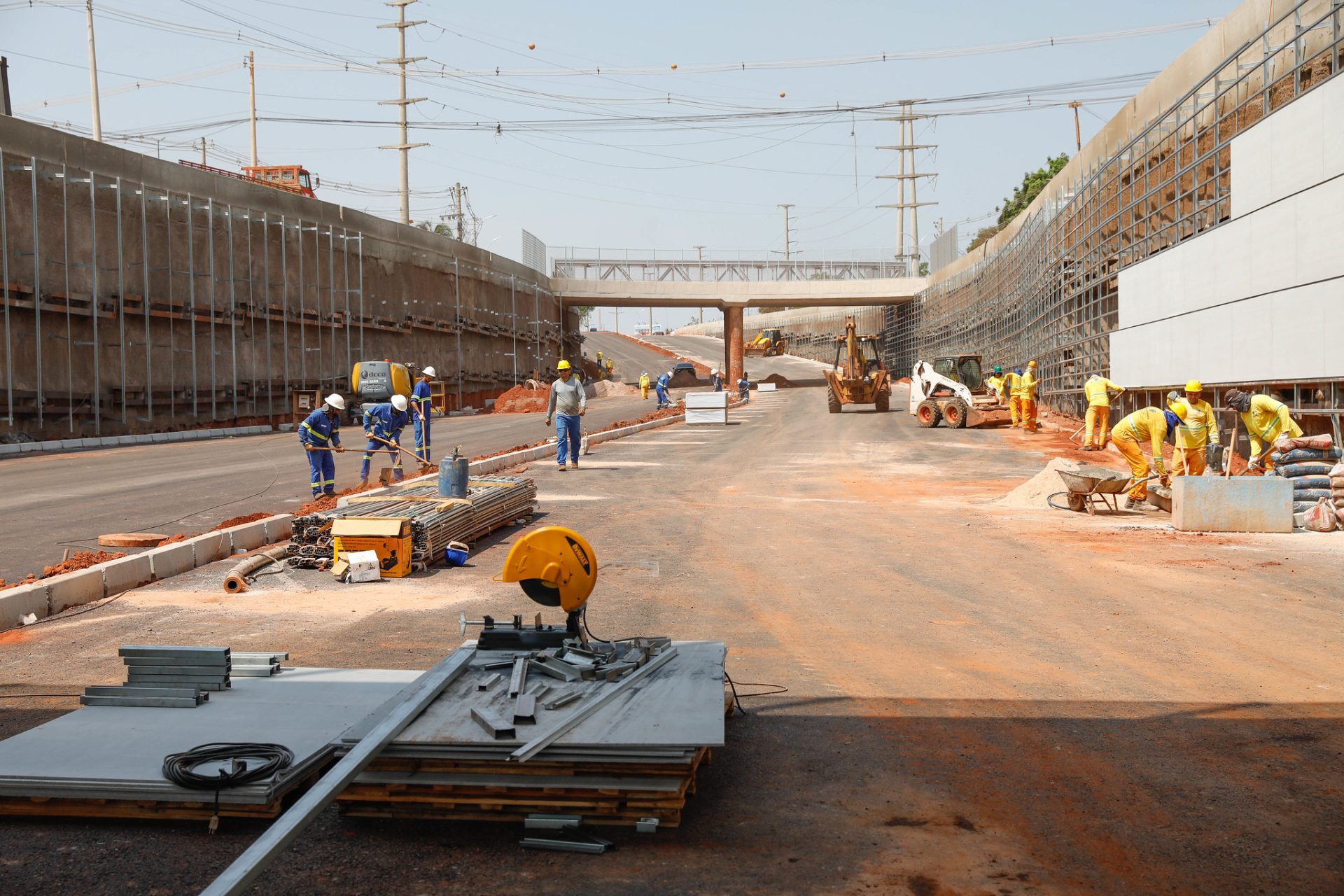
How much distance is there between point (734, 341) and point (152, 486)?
53.9 meters

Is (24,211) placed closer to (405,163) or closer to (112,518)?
(112,518)

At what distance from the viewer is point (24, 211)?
28.1 meters

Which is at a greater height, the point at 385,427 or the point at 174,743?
the point at 385,427

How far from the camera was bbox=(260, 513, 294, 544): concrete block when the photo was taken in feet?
40.4

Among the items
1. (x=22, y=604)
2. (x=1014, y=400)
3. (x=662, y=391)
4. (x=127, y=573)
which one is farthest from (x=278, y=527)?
(x=662, y=391)

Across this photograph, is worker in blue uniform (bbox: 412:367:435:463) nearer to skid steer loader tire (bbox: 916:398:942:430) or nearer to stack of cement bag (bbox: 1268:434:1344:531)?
stack of cement bag (bbox: 1268:434:1344:531)

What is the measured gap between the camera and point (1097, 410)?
24.2 m

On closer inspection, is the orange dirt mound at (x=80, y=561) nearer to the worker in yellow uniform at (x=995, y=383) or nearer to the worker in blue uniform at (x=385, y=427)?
the worker in blue uniform at (x=385, y=427)

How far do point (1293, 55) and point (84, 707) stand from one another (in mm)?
18294

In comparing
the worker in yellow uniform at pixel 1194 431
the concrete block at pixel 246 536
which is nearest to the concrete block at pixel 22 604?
the concrete block at pixel 246 536

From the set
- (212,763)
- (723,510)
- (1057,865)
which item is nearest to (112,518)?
(723,510)

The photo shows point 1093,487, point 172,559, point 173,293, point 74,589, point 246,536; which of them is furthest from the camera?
point 173,293

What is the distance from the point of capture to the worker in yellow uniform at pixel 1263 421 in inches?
537

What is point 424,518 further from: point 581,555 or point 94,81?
point 94,81
